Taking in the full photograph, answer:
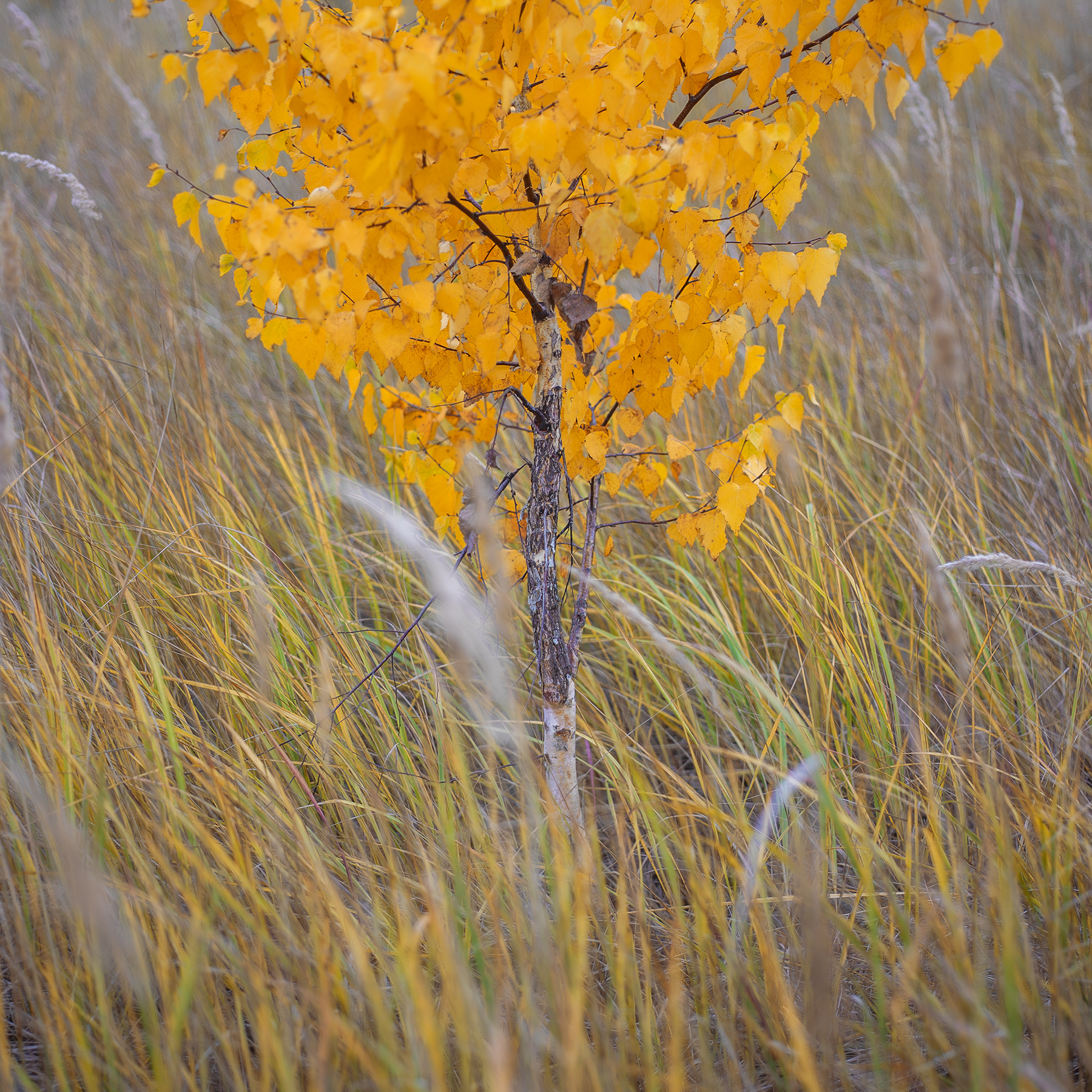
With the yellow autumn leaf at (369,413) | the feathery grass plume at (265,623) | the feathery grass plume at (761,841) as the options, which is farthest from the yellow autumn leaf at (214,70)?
the feathery grass plume at (761,841)

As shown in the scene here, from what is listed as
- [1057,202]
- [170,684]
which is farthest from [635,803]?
[1057,202]

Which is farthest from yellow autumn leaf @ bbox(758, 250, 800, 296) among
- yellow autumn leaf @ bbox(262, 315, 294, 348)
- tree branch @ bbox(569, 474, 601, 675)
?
yellow autumn leaf @ bbox(262, 315, 294, 348)

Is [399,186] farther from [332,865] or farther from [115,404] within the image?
[115,404]

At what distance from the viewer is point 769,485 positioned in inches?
47.9

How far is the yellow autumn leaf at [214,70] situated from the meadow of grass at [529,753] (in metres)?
0.54

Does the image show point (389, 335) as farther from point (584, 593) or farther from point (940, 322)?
point (940, 322)

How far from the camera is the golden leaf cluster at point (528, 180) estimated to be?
80 centimetres

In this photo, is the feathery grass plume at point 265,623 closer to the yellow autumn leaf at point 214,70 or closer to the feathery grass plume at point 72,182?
the yellow autumn leaf at point 214,70

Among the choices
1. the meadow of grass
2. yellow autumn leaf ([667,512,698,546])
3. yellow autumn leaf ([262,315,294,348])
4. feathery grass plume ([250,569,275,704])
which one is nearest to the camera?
the meadow of grass

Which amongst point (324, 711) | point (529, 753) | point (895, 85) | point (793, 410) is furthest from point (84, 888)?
point (895, 85)

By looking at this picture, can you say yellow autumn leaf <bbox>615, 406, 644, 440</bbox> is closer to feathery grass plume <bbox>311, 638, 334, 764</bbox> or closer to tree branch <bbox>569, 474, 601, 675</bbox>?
tree branch <bbox>569, 474, 601, 675</bbox>

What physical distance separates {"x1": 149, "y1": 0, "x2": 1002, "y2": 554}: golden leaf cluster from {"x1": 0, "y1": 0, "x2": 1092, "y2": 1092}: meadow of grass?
22 centimetres

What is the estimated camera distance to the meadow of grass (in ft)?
3.04

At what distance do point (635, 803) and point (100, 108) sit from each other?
16.6ft
